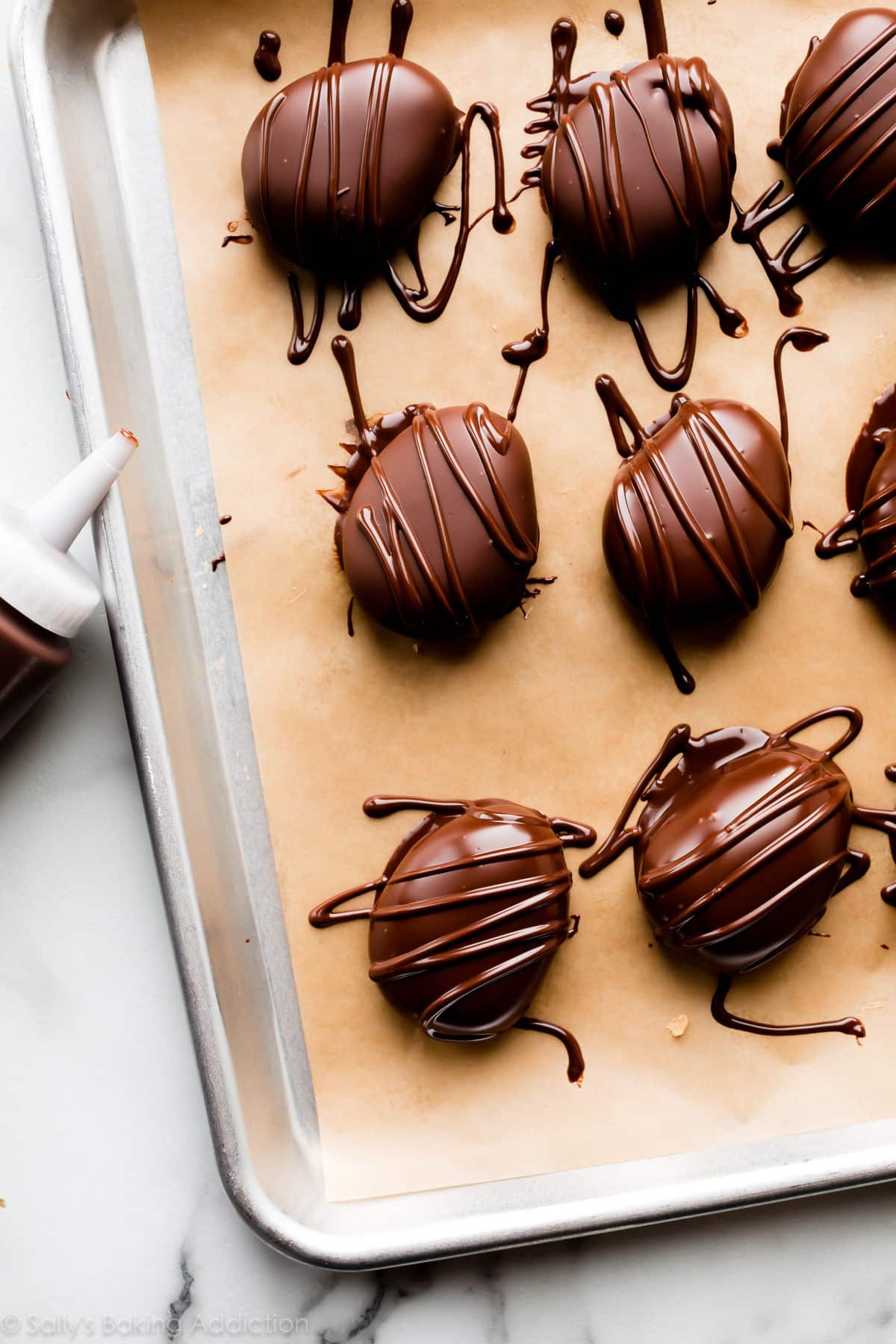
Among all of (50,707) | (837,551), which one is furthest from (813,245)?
(50,707)

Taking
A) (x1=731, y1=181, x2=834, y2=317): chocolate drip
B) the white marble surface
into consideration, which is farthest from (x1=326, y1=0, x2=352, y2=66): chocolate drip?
(x1=731, y1=181, x2=834, y2=317): chocolate drip

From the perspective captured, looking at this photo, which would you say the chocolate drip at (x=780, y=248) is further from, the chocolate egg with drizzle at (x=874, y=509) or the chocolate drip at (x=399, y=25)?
the chocolate drip at (x=399, y=25)

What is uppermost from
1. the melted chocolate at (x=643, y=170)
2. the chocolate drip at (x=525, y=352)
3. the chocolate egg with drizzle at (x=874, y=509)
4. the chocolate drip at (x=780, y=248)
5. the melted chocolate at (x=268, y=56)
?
the melted chocolate at (x=268, y=56)

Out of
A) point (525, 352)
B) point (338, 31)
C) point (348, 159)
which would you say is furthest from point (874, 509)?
point (338, 31)

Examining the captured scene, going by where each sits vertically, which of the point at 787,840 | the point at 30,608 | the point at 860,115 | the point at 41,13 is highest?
the point at 41,13

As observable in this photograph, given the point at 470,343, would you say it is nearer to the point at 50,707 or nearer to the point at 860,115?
the point at 860,115

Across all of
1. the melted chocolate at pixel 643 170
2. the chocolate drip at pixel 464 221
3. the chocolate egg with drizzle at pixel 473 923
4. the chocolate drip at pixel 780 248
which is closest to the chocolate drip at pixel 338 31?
the chocolate drip at pixel 464 221

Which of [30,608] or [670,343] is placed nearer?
[30,608]
